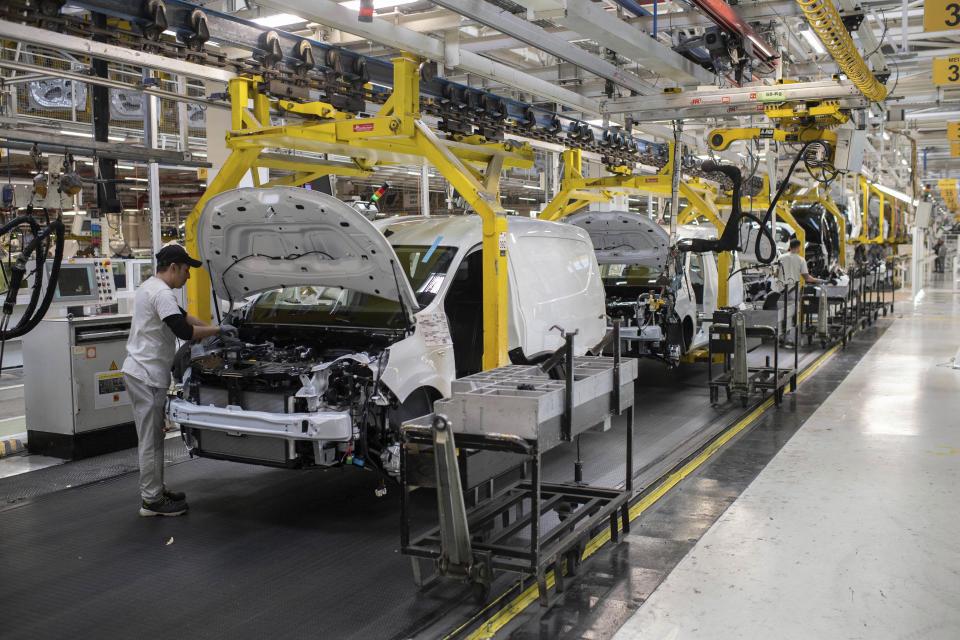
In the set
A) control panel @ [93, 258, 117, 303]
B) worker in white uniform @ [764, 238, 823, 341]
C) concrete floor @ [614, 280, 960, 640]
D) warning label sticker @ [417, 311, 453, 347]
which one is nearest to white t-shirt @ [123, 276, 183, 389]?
warning label sticker @ [417, 311, 453, 347]

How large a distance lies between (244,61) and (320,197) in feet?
4.95

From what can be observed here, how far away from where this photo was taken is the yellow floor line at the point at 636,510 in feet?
11.1

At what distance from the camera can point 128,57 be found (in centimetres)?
459

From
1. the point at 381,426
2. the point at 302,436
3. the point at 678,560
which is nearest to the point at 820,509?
the point at 678,560

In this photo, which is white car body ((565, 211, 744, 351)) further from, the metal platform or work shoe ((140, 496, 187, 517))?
work shoe ((140, 496, 187, 517))

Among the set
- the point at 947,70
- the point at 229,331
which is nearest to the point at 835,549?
the point at 229,331

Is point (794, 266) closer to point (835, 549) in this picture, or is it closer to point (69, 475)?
point (835, 549)

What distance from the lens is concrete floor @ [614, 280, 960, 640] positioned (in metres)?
3.41

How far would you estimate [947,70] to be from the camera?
8.68 metres

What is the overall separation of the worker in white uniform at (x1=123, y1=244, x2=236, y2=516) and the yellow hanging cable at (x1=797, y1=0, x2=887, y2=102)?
14.2ft

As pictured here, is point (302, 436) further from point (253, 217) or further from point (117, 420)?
point (117, 420)

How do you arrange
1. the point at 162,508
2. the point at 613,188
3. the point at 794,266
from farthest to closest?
the point at 794,266
the point at 613,188
the point at 162,508

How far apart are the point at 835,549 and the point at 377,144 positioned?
12.5ft

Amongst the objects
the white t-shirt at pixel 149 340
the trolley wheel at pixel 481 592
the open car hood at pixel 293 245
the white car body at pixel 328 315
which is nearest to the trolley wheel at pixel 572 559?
the trolley wheel at pixel 481 592
